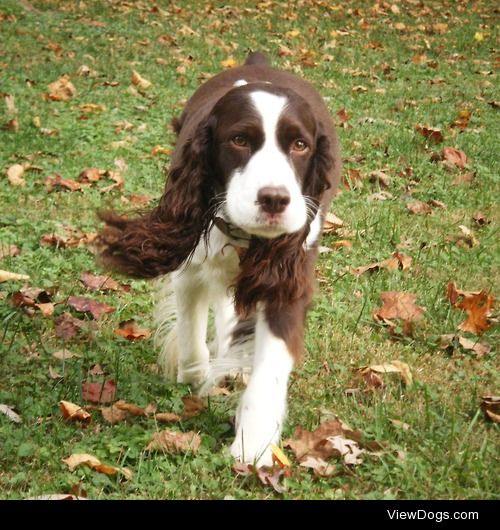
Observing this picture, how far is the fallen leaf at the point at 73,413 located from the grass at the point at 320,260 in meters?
0.03

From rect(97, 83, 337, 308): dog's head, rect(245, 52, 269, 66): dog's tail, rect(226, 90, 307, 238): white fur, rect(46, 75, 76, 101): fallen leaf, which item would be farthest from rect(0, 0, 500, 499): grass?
rect(245, 52, 269, 66): dog's tail

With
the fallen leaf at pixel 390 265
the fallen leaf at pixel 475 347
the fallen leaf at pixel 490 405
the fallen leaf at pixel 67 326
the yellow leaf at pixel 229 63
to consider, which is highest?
the yellow leaf at pixel 229 63

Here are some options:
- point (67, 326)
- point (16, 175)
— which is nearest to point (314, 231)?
point (67, 326)

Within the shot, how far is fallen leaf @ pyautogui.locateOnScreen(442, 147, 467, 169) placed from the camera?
658 cm

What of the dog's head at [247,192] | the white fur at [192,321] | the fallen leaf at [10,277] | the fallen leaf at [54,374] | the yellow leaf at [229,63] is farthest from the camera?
the yellow leaf at [229,63]

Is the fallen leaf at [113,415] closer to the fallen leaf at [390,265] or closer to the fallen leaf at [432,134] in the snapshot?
the fallen leaf at [390,265]

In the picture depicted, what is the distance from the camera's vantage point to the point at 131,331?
413 cm

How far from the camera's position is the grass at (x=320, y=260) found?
2.87 m

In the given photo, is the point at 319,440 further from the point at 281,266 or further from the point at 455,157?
the point at 455,157

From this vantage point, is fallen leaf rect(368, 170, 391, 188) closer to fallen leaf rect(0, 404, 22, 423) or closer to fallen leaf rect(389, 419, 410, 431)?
fallen leaf rect(389, 419, 410, 431)

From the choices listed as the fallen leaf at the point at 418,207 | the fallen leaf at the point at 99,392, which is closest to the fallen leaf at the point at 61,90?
the fallen leaf at the point at 418,207

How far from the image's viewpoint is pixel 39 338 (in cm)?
383

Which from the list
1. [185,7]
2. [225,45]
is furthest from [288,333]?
[185,7]
